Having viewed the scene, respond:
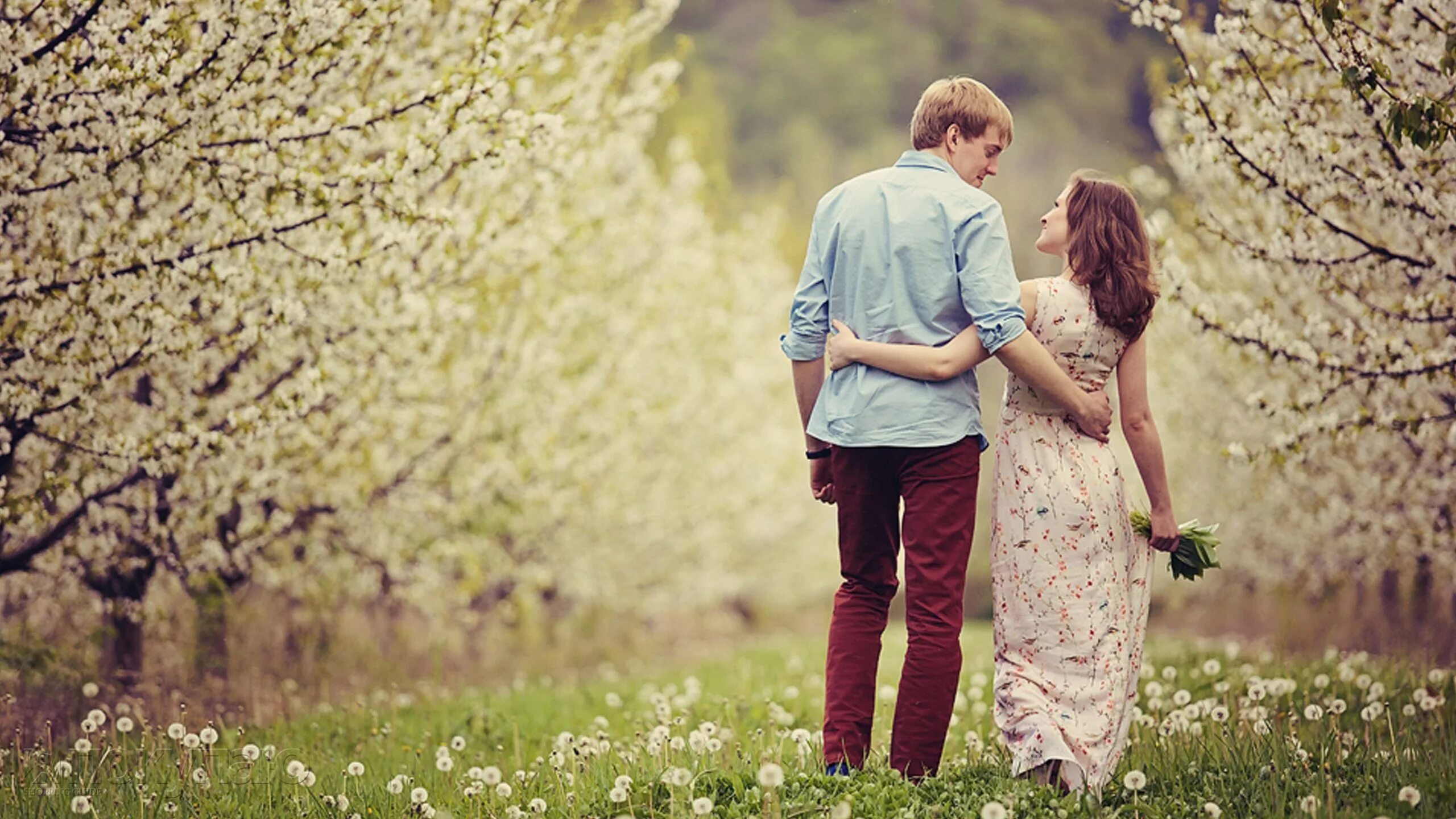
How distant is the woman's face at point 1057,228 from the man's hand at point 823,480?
40.3 inches

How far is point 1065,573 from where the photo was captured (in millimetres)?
3760

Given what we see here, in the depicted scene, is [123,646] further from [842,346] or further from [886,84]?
[886,84]

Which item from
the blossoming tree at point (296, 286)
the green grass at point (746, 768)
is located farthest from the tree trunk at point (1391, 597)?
the blossoming tree at point (296, 286)

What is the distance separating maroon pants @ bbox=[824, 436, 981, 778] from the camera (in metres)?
3.65

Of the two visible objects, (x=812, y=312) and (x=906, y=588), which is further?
(x=812, y=312)

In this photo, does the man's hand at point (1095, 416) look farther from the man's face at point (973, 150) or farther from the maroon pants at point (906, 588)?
the man's face at point (973, 150)

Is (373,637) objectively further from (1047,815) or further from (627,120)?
(1047,815)

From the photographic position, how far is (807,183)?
3875 centimetres

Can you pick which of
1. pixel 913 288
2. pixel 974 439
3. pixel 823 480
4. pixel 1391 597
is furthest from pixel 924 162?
pixel 1391 597

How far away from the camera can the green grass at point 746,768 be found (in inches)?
133

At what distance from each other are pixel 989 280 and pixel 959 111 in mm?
591

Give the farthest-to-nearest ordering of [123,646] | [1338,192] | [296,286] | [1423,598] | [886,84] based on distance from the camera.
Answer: [886,84] < [1423,598] < [123,646] < [296,286] < [1338,192]

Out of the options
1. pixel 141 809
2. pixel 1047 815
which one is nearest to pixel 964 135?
pixel 1047 815

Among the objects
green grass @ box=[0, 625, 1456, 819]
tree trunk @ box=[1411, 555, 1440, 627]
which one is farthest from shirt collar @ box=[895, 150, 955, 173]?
tree trunk @ box=[1411, 555, 1440, 627]
